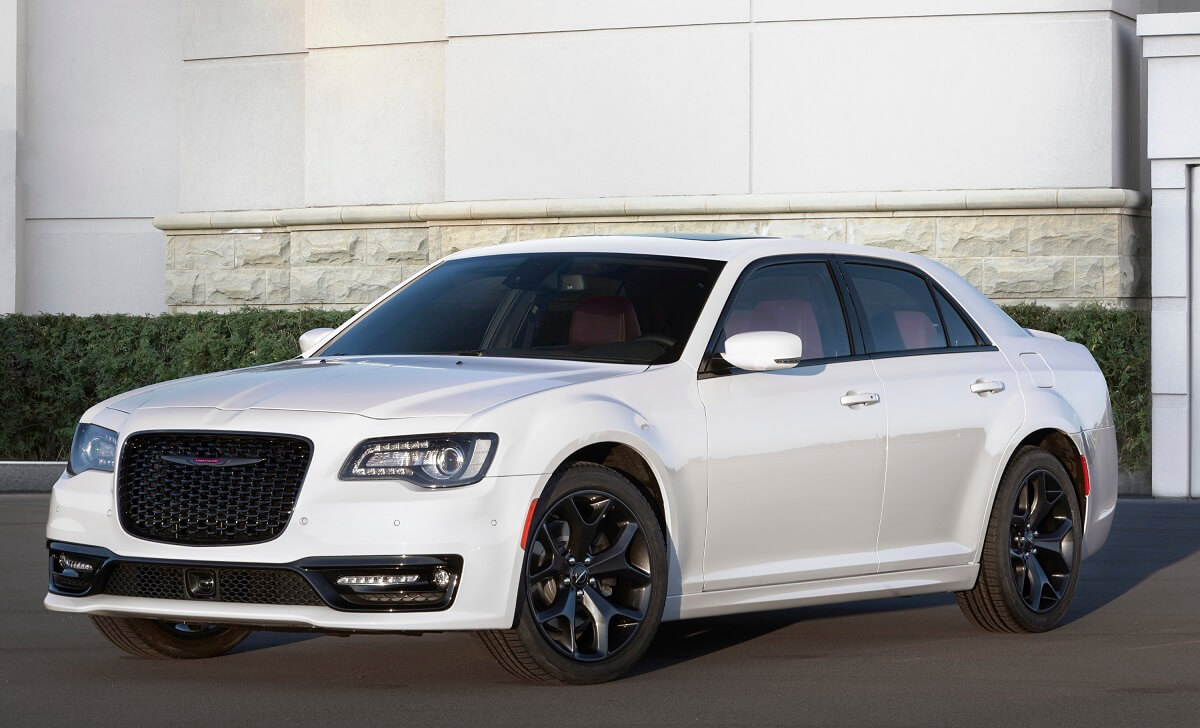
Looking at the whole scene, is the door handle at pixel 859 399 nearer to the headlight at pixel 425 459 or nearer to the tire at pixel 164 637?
the headlight at pixel 425 459

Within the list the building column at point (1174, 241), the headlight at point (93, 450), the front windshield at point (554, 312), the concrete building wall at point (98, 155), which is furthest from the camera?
the concrete building wall at point (98, 155)

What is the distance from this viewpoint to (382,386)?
724 cm

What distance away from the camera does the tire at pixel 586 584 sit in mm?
7055

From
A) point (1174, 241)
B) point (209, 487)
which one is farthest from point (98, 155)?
point (209, 487)

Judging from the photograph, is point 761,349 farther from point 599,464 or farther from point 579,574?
point 579,574

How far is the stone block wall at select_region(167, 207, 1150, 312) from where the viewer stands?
58.6 ft

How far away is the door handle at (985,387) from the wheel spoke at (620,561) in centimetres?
234

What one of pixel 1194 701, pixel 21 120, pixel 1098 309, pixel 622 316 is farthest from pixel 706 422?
pixel 21 120

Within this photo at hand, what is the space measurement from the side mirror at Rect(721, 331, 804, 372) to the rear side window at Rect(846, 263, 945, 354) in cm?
105

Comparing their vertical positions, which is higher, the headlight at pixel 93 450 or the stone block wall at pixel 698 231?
the stone block wall at pixel 698 231

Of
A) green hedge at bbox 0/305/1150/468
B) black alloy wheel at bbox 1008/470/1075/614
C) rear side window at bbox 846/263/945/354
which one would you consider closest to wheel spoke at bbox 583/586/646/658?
rear side window at bbox 846/263/945/354

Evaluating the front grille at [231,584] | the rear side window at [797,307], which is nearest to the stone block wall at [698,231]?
the rear side window at [797,307]

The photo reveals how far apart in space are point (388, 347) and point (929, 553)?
2490 mm

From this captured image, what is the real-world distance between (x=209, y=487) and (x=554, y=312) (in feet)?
6.08
